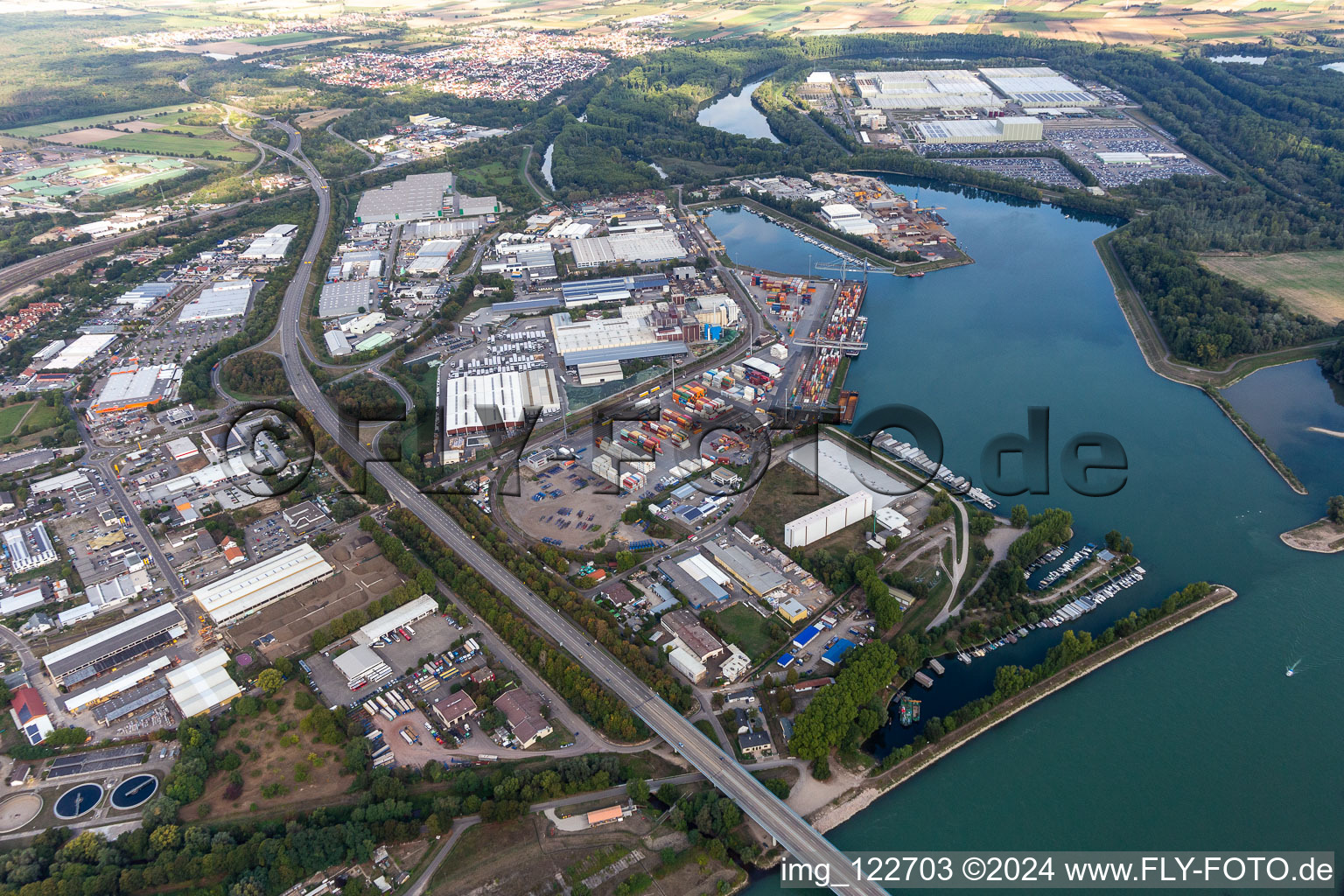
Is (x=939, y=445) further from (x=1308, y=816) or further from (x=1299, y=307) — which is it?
(x=1299, y=307)

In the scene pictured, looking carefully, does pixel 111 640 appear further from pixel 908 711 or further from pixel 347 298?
pixel 347 298

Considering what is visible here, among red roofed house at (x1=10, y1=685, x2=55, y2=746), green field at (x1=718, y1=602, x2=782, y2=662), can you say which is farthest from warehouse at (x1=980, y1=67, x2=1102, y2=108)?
red roofed house at (x1=10, y1=685, x2=55, y2=746)

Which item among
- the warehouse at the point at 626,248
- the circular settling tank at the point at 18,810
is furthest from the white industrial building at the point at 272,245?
the circular settling tank at the point at 18,810

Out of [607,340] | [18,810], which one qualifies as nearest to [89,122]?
[607,340]

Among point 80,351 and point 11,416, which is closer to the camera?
point 11,416

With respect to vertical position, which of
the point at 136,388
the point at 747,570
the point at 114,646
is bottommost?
the point at 114,646

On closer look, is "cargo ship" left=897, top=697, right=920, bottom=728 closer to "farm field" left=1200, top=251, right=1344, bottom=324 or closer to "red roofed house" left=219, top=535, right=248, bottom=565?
"red roofed house" left=219, top=535, right=248, bottom=565
